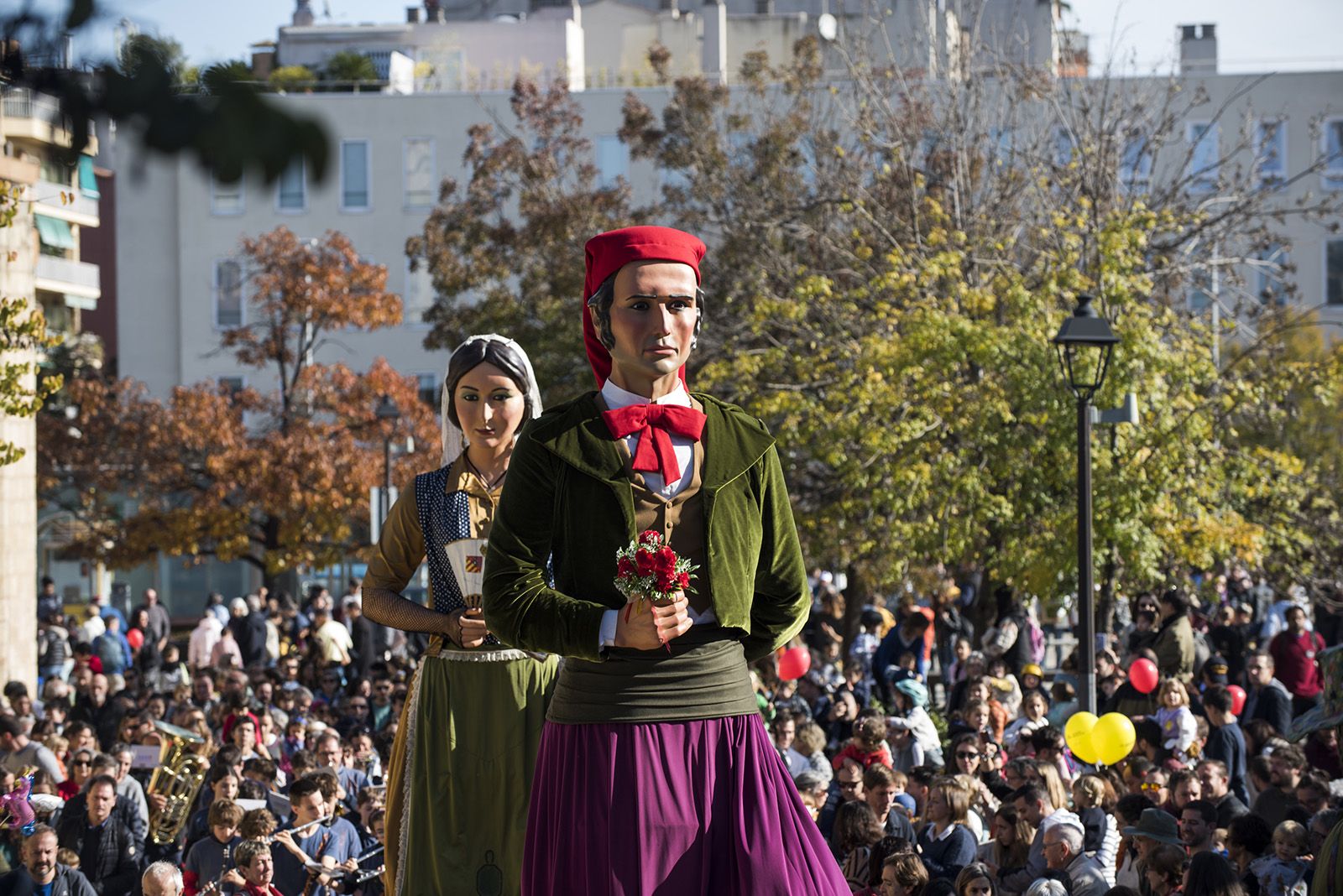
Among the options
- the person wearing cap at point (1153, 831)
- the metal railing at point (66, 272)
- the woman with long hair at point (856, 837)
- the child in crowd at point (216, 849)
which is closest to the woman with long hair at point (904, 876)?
the woman with long hair at point (856, 837)

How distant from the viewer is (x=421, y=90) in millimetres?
44969

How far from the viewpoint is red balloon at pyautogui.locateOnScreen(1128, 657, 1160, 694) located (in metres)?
12.9

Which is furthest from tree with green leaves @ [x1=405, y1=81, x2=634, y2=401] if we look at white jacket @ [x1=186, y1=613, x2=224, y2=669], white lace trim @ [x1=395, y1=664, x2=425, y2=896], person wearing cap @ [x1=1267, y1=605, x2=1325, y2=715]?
white lace trim @ [x1=395, y1=664, x2=425, y2=896]

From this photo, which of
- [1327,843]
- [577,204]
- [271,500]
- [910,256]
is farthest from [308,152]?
[271,500]

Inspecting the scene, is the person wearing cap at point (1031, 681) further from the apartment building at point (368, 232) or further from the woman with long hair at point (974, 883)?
the apartment building at point (368, 232)

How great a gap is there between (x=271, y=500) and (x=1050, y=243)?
53.6 feet

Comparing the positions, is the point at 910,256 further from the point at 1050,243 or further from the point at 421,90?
the point at 421,90

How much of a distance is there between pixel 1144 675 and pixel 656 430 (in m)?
9.44

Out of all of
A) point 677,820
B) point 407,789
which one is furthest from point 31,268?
point 677,820

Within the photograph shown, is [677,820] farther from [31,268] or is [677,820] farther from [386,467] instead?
[386,467]

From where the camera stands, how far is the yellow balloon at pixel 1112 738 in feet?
35.2

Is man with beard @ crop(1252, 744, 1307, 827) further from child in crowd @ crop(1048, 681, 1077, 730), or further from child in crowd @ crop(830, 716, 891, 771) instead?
child in crowd @ crop(1048, 681, 1077, 730)

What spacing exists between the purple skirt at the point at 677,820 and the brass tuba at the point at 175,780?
7529 mm

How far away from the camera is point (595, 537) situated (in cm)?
421
